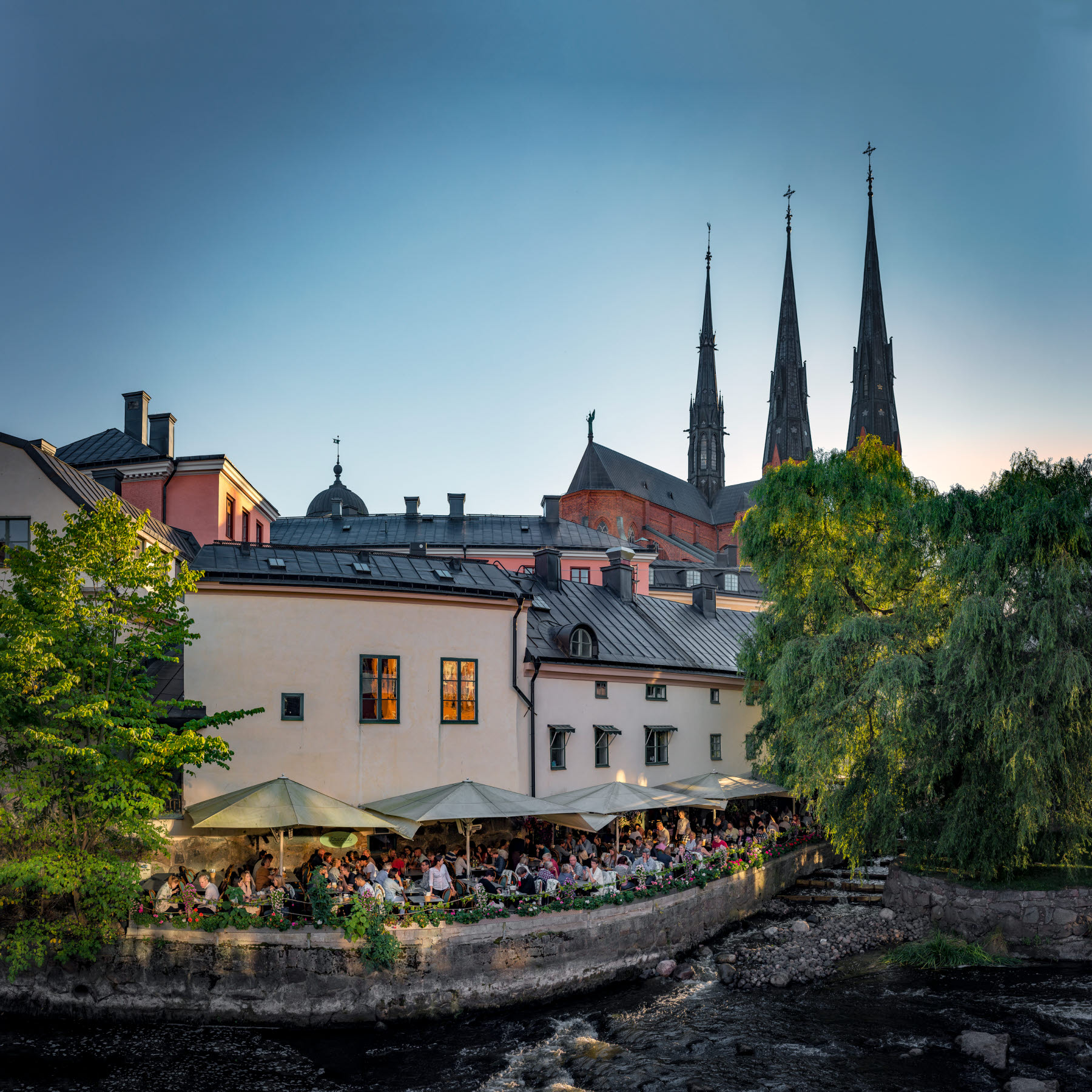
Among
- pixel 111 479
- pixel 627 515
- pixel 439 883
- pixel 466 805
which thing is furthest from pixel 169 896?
pixel 627 515

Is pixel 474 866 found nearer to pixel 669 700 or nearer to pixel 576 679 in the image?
pixel 576 679

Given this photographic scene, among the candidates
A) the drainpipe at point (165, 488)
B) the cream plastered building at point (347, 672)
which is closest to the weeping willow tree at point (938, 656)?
the cream plastered building at point (347, 672)

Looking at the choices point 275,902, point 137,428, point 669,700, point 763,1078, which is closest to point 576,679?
point 669,700

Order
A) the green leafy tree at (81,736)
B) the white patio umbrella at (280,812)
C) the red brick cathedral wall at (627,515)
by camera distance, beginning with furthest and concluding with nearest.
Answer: the red brick cathedral wall at (627,515)
the white patio umbrella at (280,812)
the green leafy tree at (81,736)

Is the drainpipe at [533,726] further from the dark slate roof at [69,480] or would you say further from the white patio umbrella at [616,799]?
the dark slate roof at [69,480]

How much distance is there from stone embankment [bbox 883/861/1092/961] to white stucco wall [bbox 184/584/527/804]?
1136cm

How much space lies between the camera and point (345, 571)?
84.5 feet

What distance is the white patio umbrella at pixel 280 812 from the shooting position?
19.8 m

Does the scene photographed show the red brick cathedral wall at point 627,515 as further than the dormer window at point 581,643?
Yes

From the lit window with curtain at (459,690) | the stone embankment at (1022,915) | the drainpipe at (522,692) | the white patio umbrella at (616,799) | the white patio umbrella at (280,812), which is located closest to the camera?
the white patio umbrella at (280,812)

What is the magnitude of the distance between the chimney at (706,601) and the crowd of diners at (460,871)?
13092 millimetres

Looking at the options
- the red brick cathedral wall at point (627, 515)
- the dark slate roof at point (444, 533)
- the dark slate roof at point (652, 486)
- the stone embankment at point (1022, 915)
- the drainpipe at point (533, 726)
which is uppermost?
the dark slate roof at point (652, 486)

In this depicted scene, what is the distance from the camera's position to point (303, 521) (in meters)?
62.8

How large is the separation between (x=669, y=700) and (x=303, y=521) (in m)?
36.5
